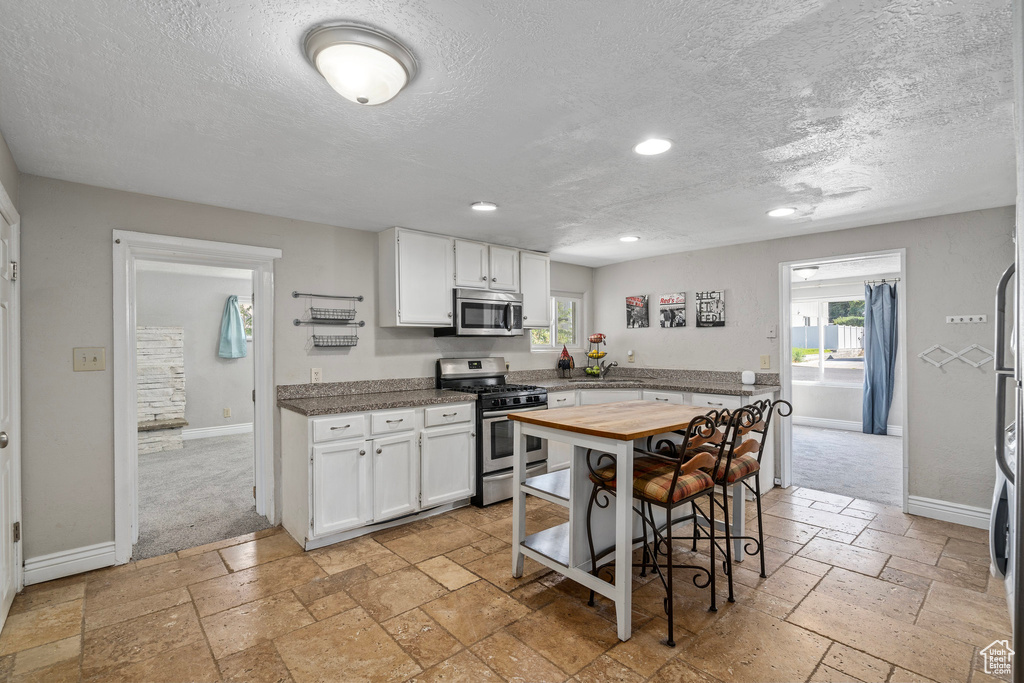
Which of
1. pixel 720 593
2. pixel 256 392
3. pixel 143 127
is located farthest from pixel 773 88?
pixel 256 392

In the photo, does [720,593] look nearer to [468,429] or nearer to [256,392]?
[468,429]

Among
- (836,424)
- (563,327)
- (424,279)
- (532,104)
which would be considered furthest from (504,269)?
(836,424)

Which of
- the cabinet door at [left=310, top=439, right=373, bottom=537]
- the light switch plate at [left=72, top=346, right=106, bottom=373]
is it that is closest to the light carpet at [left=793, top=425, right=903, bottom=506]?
the cabinet door at [left=310, top=439, right=373, bottom=537]

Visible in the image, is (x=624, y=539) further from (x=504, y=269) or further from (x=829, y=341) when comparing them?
(x=829, y=341)

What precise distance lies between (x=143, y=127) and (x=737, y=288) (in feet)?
14.9

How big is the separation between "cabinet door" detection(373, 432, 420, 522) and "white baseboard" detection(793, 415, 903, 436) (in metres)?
6.24

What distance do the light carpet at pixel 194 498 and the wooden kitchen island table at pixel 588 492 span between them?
210cm

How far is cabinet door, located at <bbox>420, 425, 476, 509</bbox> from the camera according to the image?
3.59 m

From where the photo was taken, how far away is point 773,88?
179 centimetres

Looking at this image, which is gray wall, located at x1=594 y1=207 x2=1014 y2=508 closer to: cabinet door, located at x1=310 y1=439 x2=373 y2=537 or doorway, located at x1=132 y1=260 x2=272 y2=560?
cabinet door, located at x1=310 y1=439 x2=373 y2=537

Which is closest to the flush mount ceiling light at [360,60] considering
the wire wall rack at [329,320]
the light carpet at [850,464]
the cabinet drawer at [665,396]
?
the wire wall rack at [329,320]

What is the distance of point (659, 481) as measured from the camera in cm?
220

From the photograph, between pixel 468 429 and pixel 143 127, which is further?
pixel 468 429

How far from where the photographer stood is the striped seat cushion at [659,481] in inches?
84.7
